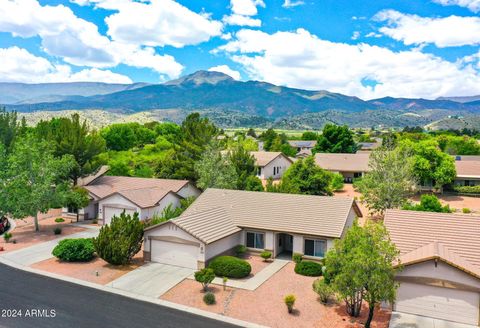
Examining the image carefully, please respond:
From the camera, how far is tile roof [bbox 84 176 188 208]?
41.5 meters

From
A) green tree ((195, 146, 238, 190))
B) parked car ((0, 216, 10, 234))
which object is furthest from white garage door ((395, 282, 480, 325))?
parked car ((0, 216, 10, 234))

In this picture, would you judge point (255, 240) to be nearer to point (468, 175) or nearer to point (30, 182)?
point (30, 182)

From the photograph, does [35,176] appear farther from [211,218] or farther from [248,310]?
[248,310]

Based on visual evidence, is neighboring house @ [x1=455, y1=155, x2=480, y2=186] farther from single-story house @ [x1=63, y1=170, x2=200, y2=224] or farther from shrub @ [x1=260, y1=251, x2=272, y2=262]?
shrub @ [x1=260, y1=251, x2=272, y2=262]

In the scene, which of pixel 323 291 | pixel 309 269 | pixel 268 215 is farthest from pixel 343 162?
pixel 323 291

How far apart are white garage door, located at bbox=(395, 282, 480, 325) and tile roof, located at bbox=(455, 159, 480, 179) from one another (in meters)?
47.9

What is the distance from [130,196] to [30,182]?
995cm

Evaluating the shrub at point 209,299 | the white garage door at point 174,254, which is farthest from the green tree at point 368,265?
the white garage door at point 174,254

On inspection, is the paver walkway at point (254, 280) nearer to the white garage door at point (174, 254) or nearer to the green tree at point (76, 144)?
the white garage door at point (174, 254)

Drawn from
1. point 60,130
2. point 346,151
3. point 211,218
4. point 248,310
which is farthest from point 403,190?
point 346,151

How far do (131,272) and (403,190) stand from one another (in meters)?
30.7

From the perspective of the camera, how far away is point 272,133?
5034 inches

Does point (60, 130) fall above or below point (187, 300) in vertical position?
above

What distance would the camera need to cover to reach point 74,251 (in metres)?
29.2
